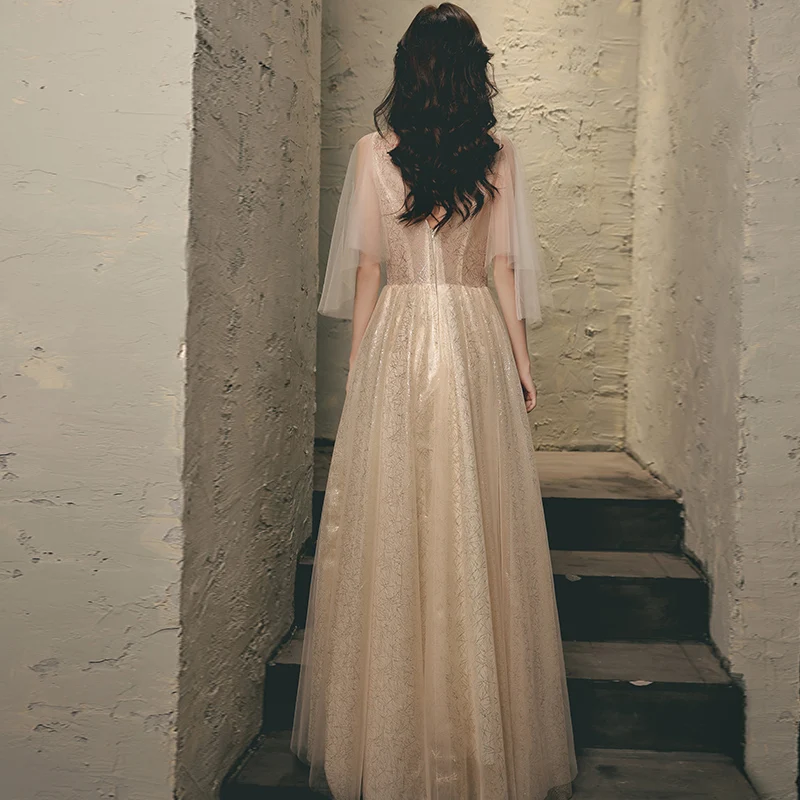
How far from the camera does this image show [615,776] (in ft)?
7.55

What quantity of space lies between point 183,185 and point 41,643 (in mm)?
1007

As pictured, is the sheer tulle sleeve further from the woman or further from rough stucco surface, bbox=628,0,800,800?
rough stucco surface, bbox=628,0,800,800

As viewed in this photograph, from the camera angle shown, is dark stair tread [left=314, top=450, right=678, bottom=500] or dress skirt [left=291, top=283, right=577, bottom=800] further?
dark stair tread [left=314, top=450, right=678, bottom=500]

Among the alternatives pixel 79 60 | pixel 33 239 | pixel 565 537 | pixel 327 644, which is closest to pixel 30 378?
pixel 33 239

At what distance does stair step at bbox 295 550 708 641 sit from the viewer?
2.69 metres

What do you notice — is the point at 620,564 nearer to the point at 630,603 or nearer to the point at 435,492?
the point at 630,603

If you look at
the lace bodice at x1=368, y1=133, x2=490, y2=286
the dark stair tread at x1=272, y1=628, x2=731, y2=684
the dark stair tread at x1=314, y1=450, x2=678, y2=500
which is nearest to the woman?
the lace bodice at x1=368, y1=133, x2=490, y2=286

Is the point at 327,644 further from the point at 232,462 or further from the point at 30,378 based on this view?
the point at 30,378

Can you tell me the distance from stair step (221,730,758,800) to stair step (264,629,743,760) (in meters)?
0.04

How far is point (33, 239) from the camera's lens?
5.95 ft

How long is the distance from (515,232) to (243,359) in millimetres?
756

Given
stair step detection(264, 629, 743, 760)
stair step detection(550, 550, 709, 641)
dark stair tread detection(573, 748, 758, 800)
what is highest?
stair step detection(550, 550, 709, 641)

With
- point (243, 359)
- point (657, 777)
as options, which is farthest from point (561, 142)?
point (657, 777)

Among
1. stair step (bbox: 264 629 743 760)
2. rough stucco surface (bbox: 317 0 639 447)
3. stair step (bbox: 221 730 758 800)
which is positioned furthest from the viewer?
rough stucco surface (bbox: 317 0 639 447)
